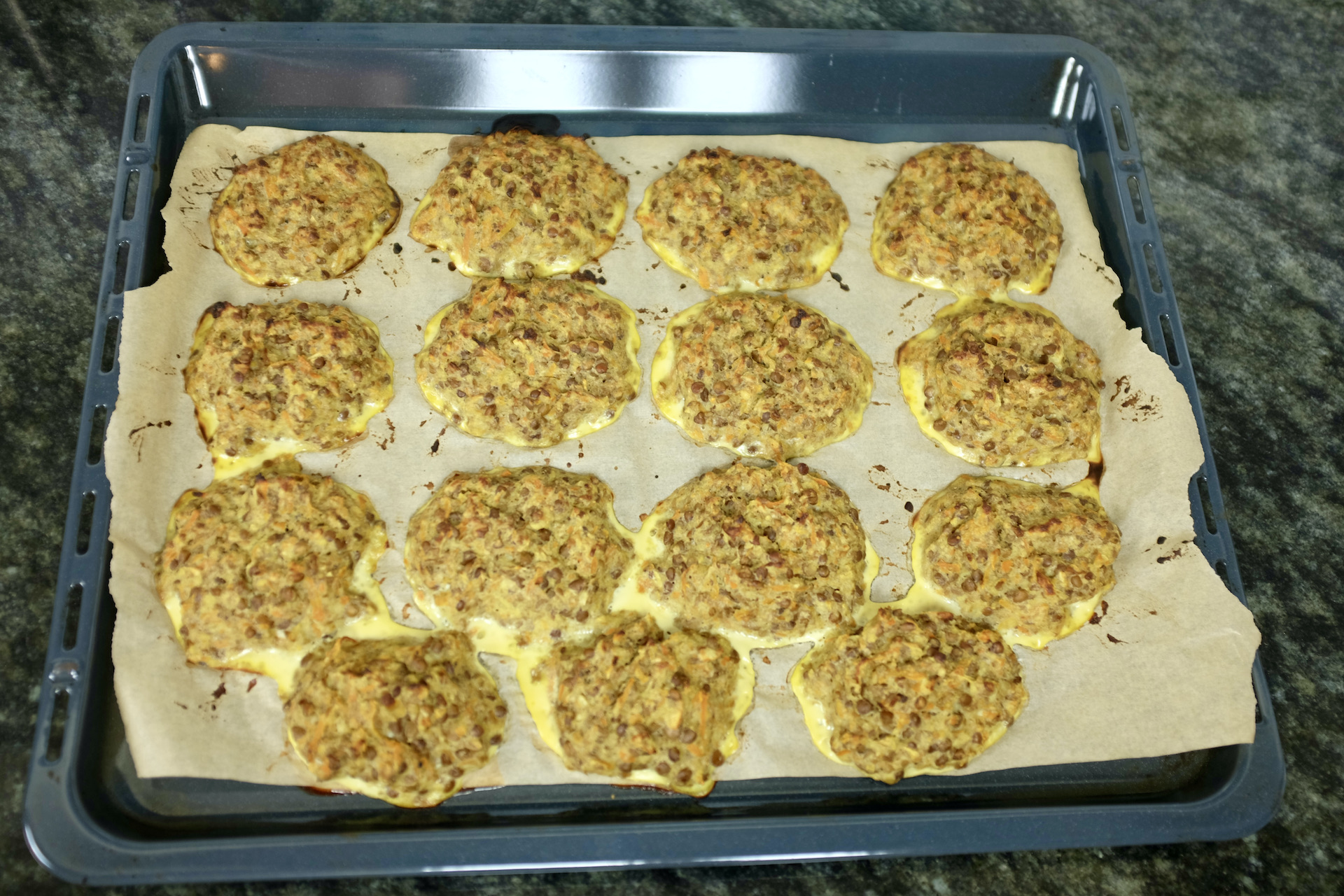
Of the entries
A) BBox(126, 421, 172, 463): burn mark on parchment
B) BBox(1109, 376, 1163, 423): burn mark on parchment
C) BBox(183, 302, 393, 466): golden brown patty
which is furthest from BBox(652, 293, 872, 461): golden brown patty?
BBox(126, 421, 172, 463): burn mark on parchment

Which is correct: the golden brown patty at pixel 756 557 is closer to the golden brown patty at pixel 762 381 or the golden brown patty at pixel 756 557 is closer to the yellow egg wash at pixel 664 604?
the yellow egg wash at pixel 664 604

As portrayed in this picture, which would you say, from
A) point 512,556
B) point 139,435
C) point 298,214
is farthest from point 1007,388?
point 139,435

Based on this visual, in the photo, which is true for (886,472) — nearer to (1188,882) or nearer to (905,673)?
(905,673)

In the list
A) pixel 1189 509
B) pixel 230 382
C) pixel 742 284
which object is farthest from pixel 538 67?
pixel 1189 509

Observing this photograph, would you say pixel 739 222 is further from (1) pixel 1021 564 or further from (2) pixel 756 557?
(1) pixel 1021 564

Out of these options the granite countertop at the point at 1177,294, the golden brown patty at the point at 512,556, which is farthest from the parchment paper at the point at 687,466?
the granite countertop at the point at 1177,294

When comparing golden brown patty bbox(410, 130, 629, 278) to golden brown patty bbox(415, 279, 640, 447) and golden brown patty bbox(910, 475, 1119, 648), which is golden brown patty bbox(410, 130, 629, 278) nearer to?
golden brown patty bbox(415, 279, 640, 447)
